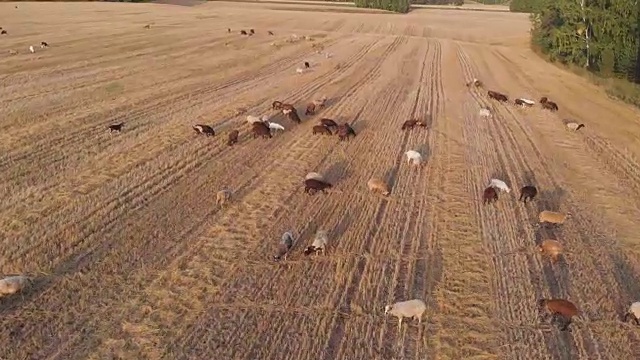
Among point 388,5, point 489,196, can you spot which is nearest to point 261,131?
point 489,196

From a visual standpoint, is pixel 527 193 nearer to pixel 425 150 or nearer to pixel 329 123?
pixel 425 150

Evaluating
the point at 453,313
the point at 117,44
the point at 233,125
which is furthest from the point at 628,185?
the point at 117,44

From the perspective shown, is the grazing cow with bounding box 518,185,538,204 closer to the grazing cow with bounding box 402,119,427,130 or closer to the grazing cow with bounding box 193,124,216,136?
the grazing cow with bounding box 402,119,427,130

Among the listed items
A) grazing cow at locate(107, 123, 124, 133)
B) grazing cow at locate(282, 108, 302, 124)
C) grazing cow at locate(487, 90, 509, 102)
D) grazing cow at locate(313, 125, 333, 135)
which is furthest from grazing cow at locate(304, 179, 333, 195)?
grazing cow at locate(487, 90, 509, 102)

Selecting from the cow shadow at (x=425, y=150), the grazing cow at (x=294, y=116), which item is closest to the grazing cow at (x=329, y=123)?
the grazing cow at (x=294, y=116)

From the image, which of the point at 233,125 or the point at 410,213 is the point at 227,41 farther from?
the point at 410,213

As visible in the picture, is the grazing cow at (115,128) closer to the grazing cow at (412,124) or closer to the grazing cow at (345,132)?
the grazing cow at (345,132)

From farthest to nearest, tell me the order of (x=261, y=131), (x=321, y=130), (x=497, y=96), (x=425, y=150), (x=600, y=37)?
(x=600, y=37), (x=497, y=96), (x=321, y=130), (x=261, y=131), (x=425, y=150)
